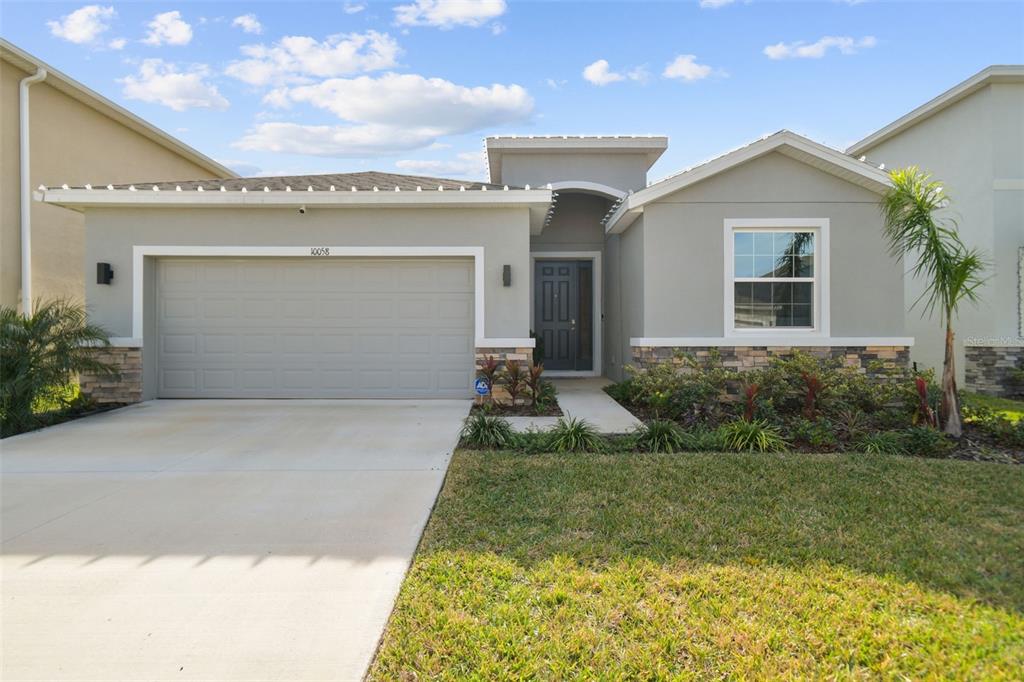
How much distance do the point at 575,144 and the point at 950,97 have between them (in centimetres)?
773

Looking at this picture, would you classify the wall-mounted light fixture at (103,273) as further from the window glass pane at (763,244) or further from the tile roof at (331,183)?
the window glass pane at (763,244)

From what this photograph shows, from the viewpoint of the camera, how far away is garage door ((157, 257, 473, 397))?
934 centimetres

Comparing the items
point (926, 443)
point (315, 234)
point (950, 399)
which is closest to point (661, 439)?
point (926, 443)

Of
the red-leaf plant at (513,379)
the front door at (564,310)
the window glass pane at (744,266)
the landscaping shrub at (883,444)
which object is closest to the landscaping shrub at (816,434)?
the landscaping shrub at (883,444)

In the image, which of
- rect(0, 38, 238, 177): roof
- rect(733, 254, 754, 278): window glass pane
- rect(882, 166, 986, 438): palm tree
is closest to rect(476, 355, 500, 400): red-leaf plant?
rect(733, 254, 754, 278): window glass pane

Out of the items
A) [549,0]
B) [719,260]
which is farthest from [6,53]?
[719,260]

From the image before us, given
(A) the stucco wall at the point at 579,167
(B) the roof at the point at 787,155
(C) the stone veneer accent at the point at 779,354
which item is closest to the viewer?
(B) the roof at the point at 787,155

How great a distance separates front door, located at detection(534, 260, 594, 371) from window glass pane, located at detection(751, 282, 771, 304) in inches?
175

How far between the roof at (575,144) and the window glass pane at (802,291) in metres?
5.13

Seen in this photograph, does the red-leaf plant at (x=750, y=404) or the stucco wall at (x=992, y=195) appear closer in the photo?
the red-leaf plant at (x=750, y=404)

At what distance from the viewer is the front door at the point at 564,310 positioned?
13.1 metres

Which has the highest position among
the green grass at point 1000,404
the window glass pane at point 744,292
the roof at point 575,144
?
the roof at point 575,144

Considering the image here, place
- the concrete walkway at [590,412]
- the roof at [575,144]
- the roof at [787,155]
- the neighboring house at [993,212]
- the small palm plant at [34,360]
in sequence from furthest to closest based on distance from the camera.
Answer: the roof at [575,144], the neighboring house at [993,212], the roof at [787,155], the concrete walkway at [590,412], the small palm plant at [34,360]

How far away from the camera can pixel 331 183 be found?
9492mm
